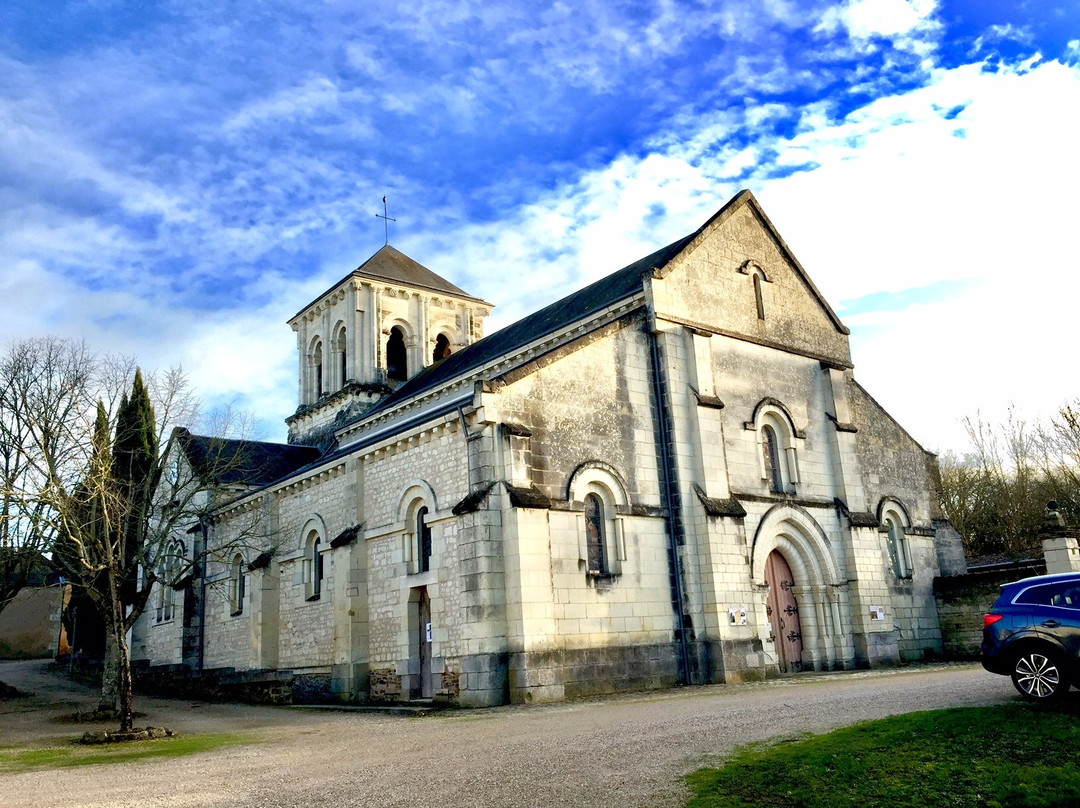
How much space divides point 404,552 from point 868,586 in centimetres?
1292

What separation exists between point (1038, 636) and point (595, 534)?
1068cm

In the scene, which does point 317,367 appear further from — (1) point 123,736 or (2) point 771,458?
(1) point 123,736

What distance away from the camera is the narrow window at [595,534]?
66.9ft

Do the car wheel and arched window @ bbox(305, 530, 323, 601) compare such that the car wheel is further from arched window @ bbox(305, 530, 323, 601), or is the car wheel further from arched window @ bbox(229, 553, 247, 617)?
arched window @ bbox(229, 553, 247, 617)

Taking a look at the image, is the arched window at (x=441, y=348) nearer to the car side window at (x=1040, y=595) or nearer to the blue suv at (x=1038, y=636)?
the blue suv at (x=1038, y=636)

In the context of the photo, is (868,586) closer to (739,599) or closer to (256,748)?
(739,599)

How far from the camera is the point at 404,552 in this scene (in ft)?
71.1

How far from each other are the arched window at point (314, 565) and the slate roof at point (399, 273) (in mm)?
14572

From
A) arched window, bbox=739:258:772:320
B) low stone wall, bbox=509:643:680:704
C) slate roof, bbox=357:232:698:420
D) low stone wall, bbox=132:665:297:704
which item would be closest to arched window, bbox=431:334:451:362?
slate roof, bbox=357:232:698:420

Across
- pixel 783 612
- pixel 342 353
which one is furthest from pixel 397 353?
pixel 783 612

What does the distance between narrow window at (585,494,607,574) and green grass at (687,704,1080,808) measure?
1044 centimetres

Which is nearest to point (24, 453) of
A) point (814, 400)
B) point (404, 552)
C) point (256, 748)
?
point (404, 552)

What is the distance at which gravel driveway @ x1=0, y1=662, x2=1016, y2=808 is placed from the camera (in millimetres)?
8680

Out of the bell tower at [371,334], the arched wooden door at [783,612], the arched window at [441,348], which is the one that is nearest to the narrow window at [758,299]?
the arched wooden door at [783,612]
